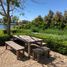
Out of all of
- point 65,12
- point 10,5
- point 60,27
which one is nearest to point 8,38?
point 10,5

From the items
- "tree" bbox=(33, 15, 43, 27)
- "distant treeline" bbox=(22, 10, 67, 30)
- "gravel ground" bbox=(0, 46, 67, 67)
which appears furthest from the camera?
"tree" bbox=(33, 15, 43, 27)

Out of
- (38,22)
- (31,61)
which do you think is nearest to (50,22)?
(38,22)

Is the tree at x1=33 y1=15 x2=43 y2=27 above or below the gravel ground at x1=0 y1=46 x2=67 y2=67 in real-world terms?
above

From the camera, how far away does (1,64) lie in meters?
6.48

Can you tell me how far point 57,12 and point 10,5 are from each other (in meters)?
26.4

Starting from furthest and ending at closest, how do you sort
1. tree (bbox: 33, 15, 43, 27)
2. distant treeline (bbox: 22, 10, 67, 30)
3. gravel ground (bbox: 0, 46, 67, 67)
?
1. tree (bbox: 33, 15, 43, 27)
2. distant treeline (bbox: 22, 10, 67, 30)
3. gravel ground (bbox: 0, 46, 67, 67)

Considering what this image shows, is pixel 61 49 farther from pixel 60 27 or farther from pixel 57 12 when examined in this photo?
pixel 57 12

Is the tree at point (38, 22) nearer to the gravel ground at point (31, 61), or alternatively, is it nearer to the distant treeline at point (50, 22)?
the distant treeline at point (50, 22)

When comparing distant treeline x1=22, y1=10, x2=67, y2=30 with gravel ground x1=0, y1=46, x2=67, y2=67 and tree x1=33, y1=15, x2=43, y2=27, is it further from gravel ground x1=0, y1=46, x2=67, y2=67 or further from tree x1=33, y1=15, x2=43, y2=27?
gravel ground x1=0, y1=46, x2=67, y2=67

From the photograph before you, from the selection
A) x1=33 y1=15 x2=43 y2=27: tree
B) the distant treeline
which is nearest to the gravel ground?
the distant treeline

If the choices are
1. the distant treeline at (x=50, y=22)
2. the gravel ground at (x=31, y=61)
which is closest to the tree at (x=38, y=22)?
the distant treeline at (x=50, y=22)

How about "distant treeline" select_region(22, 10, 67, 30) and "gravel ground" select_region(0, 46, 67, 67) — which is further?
"distant treeline" select_region(22, 10, 67, 30)

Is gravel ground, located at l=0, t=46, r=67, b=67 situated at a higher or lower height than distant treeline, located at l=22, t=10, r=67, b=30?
lower

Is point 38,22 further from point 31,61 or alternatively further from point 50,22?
point 31,61
